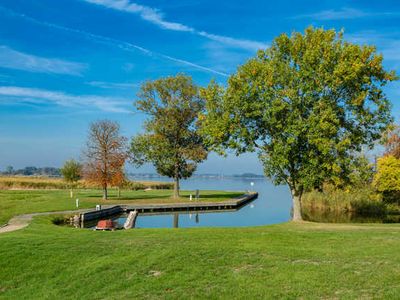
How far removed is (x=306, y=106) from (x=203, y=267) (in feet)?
51.3

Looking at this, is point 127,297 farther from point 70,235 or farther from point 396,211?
point 396,211

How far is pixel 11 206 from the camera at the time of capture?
3709cm

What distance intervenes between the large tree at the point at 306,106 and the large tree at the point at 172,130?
1000 inches

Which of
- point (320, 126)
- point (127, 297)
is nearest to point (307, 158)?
point (320, 126)

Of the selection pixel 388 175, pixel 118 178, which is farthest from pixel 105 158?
pixel 388 175

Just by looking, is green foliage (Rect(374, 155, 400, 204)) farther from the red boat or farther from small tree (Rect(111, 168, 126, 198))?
small tree (Rect(111, 168, 126, 198))

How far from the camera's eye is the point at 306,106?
25766 mm

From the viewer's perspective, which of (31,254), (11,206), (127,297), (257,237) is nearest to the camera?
(127,297)

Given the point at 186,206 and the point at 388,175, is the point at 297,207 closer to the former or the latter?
the point at 388,175

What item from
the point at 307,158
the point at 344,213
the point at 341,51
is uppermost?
the point at 341,51

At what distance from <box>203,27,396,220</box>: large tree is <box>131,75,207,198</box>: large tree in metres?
25.4

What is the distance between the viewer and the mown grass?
35.6ft

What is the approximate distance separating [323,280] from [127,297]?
5.10 metres

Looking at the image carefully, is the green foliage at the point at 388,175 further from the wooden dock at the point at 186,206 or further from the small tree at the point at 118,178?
the small tree at the point at 118,178
